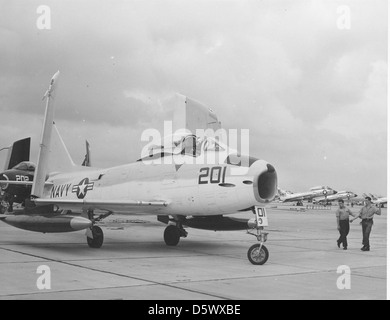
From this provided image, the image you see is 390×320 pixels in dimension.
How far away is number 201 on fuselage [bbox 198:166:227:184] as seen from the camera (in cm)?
1002

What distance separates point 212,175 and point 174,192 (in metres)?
1.16

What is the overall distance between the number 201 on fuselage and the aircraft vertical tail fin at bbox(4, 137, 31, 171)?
2011 cm

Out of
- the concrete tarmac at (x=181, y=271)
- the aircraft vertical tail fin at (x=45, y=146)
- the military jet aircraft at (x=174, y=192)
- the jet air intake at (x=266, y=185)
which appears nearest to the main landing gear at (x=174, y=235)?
A: the military jet aircraft at (x=174, y=192)

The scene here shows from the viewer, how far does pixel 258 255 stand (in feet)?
30.9

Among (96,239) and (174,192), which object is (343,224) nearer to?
(174,192)

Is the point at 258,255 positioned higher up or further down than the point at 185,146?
further down

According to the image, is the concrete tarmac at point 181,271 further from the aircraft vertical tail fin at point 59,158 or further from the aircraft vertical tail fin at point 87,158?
the aircraft vertical tail fin at point 87,158

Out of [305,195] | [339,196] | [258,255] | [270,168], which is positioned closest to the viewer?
[258,255]

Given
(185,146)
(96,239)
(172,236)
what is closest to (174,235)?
(172,236)

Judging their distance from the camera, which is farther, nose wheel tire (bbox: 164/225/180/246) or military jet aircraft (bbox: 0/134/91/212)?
military jet aircraft (bbox: 0/134/91/212)

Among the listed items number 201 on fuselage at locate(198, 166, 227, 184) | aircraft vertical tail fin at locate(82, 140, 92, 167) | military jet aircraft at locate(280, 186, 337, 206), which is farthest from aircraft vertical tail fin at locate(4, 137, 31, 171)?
military jet aircraft at locate(280, 186, 337, 206)

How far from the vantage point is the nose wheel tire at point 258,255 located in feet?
30.7

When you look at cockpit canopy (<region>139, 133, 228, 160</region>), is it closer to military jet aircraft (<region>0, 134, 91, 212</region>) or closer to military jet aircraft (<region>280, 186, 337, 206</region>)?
military jet aircraft (<region>0, 134, 91, 212</region>)
